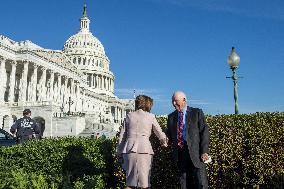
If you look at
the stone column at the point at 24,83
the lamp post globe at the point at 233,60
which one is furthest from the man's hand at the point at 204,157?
the stone column at the point at 24,83

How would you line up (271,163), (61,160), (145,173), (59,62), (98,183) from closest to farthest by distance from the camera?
(145,173) → (271,163) → (98,183) → (61,160) → (59,62)

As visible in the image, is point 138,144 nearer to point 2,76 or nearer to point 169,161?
point 169,161

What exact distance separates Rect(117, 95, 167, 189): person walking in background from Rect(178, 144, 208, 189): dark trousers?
0.38m

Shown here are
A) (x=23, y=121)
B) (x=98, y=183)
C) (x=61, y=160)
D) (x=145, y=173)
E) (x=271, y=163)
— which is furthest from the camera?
(x=23, y=121)

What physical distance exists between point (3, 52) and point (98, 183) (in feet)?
183

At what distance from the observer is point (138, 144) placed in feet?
24.2

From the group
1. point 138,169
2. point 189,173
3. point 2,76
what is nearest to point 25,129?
point 138,169

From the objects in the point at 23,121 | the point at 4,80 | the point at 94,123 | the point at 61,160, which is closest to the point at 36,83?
the point at 4,80

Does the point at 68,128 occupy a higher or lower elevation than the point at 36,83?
lower

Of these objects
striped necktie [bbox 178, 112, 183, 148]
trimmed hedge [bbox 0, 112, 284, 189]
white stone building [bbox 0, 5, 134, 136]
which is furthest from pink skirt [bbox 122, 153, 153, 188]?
white stone building [bbox 0, 5, 134, 136]

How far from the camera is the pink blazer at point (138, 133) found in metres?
7.39

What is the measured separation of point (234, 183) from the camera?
27.7 feet

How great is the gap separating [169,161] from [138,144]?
5.46ft

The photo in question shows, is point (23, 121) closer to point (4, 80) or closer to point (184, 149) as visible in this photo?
point (184, 149)
